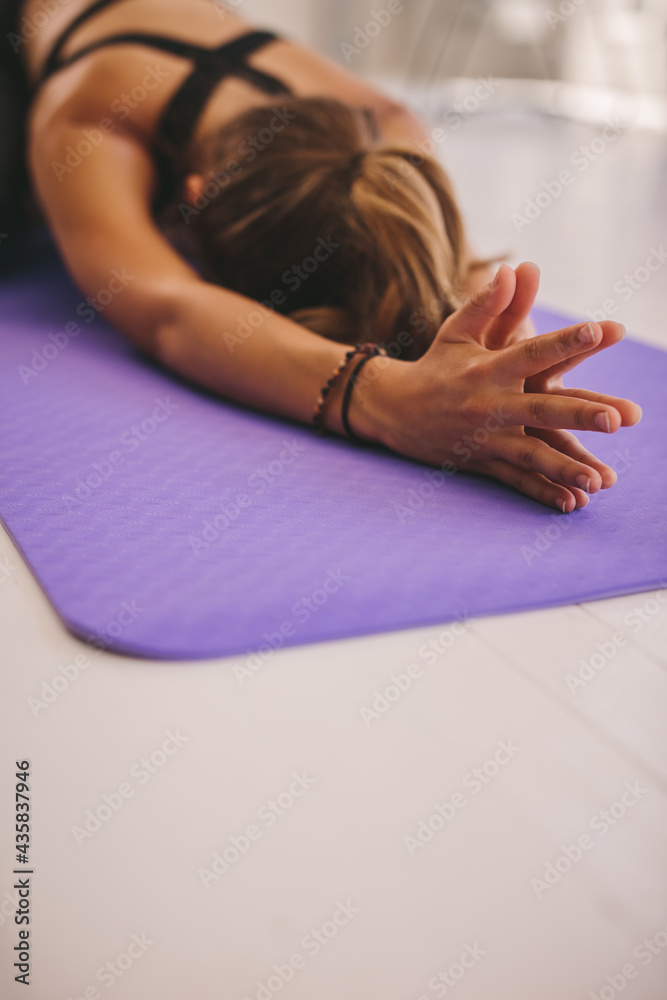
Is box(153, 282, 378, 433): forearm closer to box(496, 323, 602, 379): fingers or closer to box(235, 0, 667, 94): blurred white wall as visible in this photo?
box(496, 323, 602, 379): fingers

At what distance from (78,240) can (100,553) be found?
0.71m

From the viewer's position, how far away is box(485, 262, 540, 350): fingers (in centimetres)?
80

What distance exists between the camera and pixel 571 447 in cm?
84

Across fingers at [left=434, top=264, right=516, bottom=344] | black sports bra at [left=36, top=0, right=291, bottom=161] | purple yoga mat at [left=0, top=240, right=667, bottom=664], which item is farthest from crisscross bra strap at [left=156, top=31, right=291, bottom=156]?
fingers at [left=434, top=264, right=516, bottom=344]

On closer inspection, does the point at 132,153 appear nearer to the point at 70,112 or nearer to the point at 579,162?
the point at 70,112

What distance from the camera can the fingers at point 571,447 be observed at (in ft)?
2.63

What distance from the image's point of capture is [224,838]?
50 centimetres

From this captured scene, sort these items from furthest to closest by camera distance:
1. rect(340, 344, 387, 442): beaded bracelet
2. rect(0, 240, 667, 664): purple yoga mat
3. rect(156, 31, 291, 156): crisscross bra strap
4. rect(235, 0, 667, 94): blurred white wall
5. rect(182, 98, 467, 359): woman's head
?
rect(235, 0, 667, 94): blurred white wall
rect(156, 31, 291, 156): crisscross bra strap
rect(182, 98, 467, 359): woman's head
rect(340, 344, 387, 442): beaded bracelet
rect(0, 240, 667, 664): purple yoga mat

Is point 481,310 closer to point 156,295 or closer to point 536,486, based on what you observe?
point 536,486

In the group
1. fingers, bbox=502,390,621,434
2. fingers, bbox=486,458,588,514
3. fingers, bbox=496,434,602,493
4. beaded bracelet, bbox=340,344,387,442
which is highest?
fingers, bbox=502,390,621,434

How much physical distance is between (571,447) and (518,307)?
0.14m

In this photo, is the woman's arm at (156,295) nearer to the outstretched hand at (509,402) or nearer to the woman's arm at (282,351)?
the woman's arm at (282,351)

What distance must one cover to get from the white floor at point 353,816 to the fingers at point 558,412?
16cm

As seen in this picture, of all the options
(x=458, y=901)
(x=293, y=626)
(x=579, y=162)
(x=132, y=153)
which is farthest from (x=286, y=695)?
(x=579, y=162)
